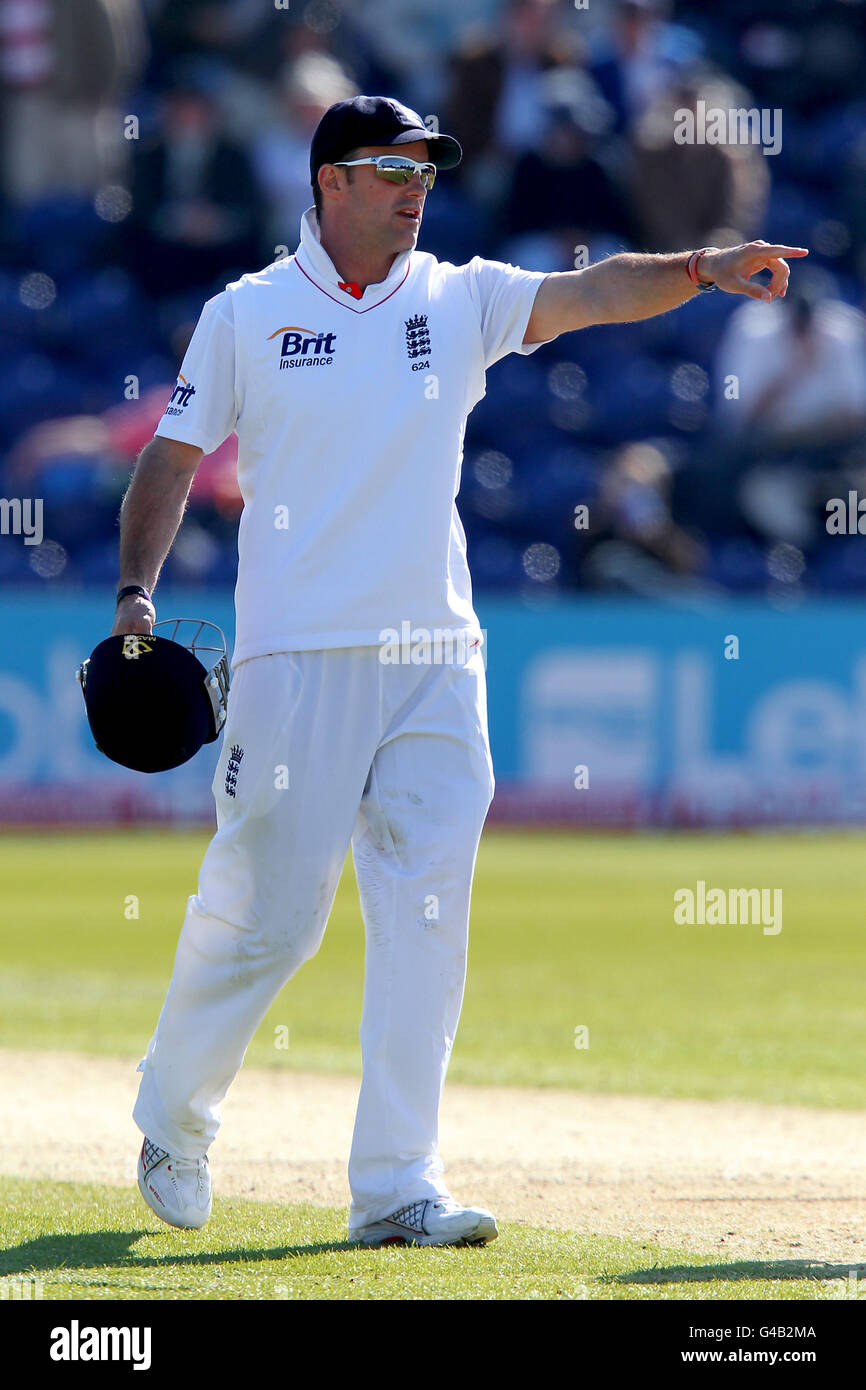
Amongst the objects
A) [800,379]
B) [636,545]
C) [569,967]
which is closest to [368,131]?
[569,967]

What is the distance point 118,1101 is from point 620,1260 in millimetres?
2812

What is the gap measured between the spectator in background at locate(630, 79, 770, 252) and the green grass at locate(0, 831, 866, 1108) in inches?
252

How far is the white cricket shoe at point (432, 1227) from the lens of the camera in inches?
167

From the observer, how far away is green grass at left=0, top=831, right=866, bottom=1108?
752cm

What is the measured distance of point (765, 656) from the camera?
16.2 metres

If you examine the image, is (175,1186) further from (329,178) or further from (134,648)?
(329,178)

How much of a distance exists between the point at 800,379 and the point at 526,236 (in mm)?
3367

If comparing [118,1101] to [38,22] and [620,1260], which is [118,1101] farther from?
[38,22]

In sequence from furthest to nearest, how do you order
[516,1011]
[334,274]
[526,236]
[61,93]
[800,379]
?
1. [61,93]
2. [526,236]
3. [800,379]
4. [516,1011]
5. [334,274]

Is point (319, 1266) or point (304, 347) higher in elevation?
point (304, 347)

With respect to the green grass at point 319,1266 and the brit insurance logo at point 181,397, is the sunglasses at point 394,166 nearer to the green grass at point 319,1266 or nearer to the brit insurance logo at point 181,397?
Answer: the brit insurance logo at point 181,397

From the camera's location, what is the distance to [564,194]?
19.1 metres

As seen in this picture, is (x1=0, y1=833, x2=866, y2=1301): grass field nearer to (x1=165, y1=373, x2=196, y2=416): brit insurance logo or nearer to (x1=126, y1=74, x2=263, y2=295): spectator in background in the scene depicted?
(x1=165, y1=373, x2=196, y2=416): brit insurance logo

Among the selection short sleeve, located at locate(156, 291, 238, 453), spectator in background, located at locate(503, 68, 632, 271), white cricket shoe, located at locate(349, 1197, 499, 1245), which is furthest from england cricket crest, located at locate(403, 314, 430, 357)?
spectator in background, located at locate(503, 68, 632, 271)
